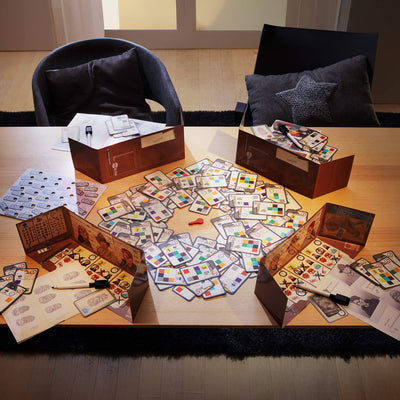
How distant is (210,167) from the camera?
217 centimetres

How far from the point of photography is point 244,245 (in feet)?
5.86

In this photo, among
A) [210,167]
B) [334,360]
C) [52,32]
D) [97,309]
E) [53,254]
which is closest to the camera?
[97,309]

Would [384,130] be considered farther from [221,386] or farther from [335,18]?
[335,18]

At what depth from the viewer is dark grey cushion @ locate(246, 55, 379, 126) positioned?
283cm

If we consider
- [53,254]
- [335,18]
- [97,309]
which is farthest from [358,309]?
[335,18]

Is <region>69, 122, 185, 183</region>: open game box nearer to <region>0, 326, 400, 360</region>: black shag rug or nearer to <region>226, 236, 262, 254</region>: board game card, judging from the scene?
<region>226, 236, 262, 254</region>: board game card

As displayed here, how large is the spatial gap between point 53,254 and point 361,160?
134cm

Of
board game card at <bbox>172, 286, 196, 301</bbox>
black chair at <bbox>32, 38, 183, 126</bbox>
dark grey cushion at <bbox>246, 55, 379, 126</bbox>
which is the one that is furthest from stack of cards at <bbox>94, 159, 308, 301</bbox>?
dark grey cushion at <bbox>246, 55, 379, 126</bbox>

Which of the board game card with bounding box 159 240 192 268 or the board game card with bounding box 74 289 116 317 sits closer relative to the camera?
the board game card with bounding box 74 289 116 317

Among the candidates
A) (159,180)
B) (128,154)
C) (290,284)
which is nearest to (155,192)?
(159,180)

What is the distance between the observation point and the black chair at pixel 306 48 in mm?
2889

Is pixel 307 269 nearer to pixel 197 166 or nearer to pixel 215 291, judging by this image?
pixel 215 291

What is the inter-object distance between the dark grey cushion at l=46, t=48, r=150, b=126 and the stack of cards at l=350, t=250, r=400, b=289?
5.48 ft

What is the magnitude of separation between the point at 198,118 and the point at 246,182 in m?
1.92
